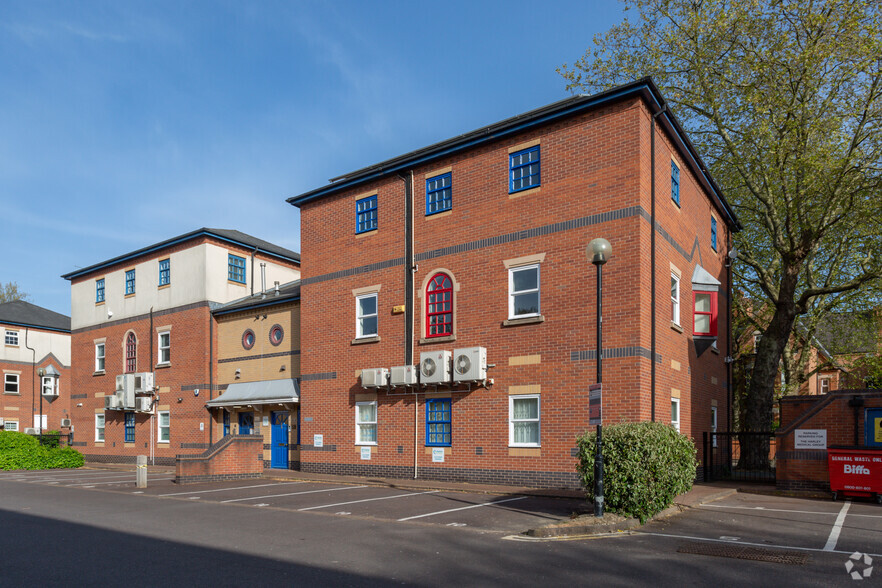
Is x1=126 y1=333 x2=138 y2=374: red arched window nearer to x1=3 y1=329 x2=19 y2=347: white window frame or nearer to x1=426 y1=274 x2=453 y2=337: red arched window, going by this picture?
x1=426 y1=274 x2=453 y2=337: red arched window

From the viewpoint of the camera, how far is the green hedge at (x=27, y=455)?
95.7 ft

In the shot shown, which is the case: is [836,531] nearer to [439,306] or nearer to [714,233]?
[439,306]

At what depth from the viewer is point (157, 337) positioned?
30906 mm

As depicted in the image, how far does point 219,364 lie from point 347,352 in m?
8.97

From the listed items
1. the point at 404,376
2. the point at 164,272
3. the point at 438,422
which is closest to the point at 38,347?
the point at 164,272

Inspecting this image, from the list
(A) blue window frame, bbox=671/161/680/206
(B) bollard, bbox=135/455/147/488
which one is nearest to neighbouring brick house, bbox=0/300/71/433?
(B) bollard, bbox=135/455/147/488

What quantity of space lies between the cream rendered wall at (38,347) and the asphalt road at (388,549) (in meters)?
40.1

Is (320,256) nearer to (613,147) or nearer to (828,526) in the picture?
(613,147)

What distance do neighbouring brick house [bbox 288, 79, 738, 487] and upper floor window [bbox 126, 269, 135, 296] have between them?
1334cm

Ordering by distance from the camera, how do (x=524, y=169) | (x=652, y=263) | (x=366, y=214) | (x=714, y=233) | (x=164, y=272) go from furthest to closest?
(x=164, y=272) < (x=714, y=233) < (x=366, y=214) < (x=524, y=169) < (x=652, y=263)

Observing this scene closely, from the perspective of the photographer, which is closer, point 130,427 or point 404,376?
point 404,376

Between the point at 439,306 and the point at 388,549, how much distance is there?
1079cm

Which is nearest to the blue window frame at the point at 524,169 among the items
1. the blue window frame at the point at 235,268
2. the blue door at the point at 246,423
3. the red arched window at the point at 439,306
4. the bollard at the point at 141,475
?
the red arched window at the point at 439,306

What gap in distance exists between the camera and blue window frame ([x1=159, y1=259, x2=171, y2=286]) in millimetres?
30906
